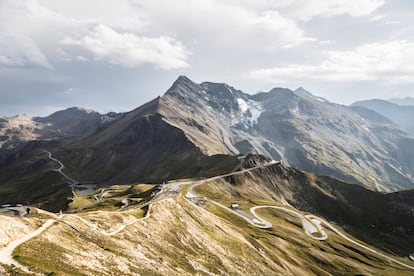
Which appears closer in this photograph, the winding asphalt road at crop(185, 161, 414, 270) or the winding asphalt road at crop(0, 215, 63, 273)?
the winding asphalt road at crop(0, 215, 63, 273)

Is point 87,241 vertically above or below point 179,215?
above

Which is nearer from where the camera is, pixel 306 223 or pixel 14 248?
pixel 14 248

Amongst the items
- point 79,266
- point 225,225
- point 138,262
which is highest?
point 79,266

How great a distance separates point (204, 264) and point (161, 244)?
452 inches

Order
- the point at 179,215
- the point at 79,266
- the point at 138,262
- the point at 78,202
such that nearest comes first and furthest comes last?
the point at 79,266
the point at 138,262
the point at 179,215
the point at 78,202

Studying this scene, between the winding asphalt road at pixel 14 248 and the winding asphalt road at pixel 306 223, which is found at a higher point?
the winding asphalt road at pixel 14 248

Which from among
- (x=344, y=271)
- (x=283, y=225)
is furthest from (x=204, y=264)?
(x=283, y=225)

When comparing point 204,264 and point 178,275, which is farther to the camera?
point 204,264

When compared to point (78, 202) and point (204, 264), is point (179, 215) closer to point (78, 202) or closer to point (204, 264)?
point (204, 264)

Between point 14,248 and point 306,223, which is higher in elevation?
point 14,248

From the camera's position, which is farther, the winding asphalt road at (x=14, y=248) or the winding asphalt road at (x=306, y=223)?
the winding asphalt road at (x=306, y=223)

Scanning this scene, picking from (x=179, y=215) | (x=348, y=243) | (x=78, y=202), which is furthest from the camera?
(x=78, y=202)

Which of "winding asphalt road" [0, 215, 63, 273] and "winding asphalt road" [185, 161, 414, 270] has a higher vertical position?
"winding asphalt road" [0, 215, 63, 273]

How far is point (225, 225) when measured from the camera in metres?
115
